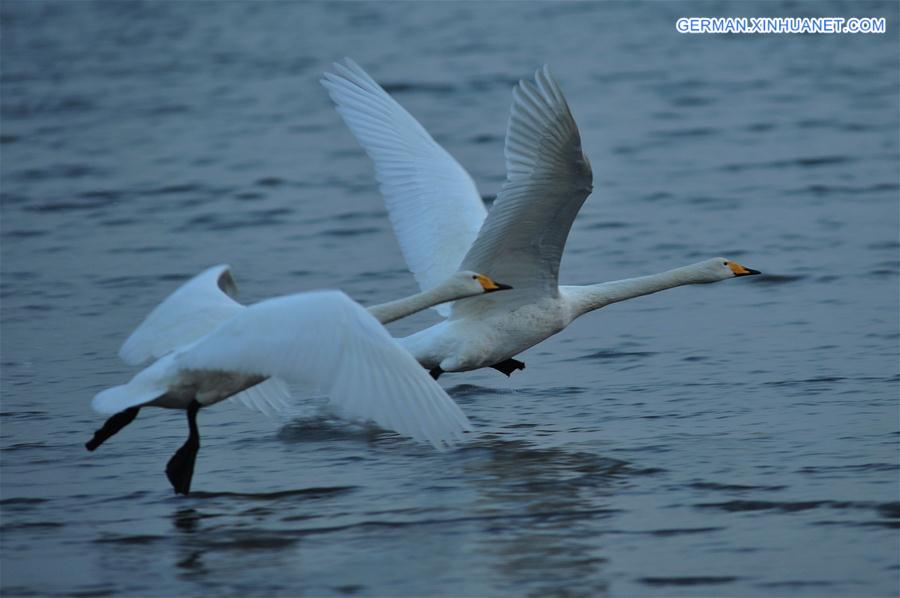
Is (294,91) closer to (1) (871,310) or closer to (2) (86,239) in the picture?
(2) (86,239)

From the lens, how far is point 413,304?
26.9 ft

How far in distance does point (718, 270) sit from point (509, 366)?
136cm

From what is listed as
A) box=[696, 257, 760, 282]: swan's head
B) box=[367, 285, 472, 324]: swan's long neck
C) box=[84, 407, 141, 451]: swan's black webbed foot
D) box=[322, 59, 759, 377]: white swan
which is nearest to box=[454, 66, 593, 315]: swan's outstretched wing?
box=[322, 59, 759, 377]: white swan

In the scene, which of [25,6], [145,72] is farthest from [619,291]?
[25,6]

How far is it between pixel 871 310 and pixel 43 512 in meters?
5.64

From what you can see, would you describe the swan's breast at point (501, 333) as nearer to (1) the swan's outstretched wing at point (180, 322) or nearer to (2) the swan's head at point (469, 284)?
(2) the swan's head at point (469, 284)

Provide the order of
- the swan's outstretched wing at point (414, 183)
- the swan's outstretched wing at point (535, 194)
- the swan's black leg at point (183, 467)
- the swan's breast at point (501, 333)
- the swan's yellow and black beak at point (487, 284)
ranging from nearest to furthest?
the swan's black leg at point (183, 467)
the swan's outstretched wing at point (535, 194)
the swan's yellow and black beak at point (487, 284)
the swan's breast at point (501, 333)
the swan's outstretched wing at point (414, 183)

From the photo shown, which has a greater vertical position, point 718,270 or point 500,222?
point 500,222

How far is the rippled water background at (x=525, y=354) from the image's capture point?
6707mm

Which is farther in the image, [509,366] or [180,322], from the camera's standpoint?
[509,366]

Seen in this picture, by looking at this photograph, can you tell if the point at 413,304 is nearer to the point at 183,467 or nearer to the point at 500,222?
the point at 500,222

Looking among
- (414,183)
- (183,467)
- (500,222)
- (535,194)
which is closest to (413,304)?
(500,222)

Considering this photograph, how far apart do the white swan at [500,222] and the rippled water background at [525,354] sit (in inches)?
19.1

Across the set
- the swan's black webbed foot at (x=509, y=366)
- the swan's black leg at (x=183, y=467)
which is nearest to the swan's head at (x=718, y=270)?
the swan's black webbed foot at (x=509, y=366)
